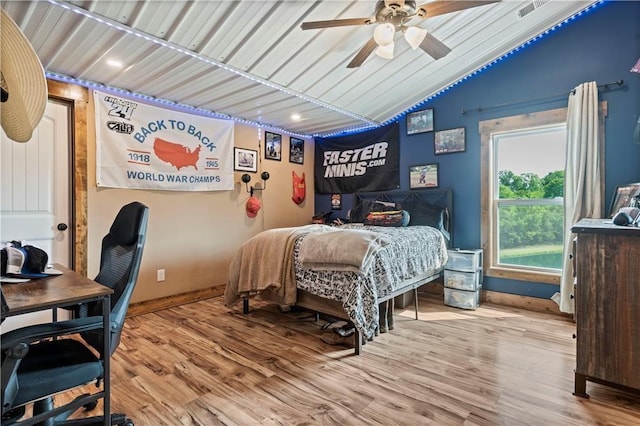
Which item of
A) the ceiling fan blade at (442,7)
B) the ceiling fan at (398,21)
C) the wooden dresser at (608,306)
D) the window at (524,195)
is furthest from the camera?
the window at (524,195)

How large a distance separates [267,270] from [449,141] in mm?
2721

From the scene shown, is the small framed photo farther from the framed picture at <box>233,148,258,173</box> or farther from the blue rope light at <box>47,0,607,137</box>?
the framed picture at <box>233,148,258,173</box>

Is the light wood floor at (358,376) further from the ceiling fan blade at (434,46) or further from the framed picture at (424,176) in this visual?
the ceiling fan blade at (434,46)

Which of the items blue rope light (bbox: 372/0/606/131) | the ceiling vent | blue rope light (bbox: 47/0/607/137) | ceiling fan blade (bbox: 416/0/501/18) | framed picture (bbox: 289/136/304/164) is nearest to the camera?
ceiling fan blade (bbox: 416/0/501/18)

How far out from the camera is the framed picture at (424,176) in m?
4.07

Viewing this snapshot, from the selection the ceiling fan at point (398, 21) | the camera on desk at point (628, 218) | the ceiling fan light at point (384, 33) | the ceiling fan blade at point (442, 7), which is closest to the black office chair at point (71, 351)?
the ceiling fan at point (398, 21)

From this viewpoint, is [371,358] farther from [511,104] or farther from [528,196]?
[511,104]

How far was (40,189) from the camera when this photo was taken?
2.73 m

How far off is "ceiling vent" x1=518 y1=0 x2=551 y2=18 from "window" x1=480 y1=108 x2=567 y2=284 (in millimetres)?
994

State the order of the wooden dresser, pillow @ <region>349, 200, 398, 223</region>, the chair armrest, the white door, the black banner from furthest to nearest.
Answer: the black banner < pillow @ <region>349, 200, 398, 223</region> < the white door < the wooden dresser < the chair armrest

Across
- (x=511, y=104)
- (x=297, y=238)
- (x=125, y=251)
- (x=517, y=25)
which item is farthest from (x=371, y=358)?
(x=517, y=25)

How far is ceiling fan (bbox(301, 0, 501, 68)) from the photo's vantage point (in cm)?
209

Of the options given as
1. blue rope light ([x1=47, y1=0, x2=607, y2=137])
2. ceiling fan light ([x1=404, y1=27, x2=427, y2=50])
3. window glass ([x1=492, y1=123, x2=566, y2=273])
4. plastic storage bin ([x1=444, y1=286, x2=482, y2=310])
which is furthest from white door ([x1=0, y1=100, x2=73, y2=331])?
window glass ([x1=492, y1=123, x2=566, y2=273])

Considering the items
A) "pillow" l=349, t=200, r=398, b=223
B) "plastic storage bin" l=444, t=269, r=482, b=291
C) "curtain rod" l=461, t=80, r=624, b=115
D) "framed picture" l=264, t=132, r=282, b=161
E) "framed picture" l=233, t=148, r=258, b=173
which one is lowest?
"plastic storage bin" l=444, t=269, r=482, b=291
